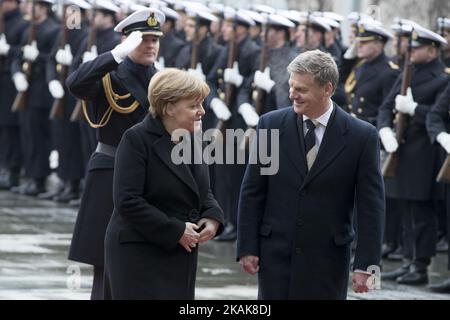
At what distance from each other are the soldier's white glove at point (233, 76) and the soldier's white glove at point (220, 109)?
209 millimetres

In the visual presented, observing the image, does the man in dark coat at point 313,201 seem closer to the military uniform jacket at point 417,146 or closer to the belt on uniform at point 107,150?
the belt on uniform at point 107,150

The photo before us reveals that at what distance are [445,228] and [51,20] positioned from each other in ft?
16.9

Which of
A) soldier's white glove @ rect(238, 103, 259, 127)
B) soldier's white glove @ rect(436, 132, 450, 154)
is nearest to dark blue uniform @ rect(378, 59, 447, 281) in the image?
soldier's white glove @ rect(436, 132, 450, 154)

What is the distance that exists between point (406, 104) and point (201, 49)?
3277 millimetres

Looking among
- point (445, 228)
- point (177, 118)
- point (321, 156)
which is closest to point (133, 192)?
point (177, 118)

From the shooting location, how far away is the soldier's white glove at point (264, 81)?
42.7 ft

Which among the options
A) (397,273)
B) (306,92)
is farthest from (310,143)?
(397,273)

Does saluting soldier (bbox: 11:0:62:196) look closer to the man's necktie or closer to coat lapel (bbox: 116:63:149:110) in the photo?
coat lapel (bbox: 116:63:149:110)

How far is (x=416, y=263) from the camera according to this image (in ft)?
38.3

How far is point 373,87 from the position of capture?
40.7 ft

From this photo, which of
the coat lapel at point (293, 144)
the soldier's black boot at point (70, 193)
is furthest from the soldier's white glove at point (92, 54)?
the coat lapel at point (293, 144)

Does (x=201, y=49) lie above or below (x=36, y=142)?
above

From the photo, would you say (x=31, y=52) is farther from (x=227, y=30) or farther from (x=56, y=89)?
(x=227, y=30)

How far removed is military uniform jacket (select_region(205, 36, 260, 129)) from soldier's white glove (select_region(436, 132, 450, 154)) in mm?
2671
